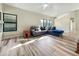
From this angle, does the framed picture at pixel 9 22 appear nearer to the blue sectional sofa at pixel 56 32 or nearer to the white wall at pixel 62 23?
the blue sectional sofa at pixel 56 32

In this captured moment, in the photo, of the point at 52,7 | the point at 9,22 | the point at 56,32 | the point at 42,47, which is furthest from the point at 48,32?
the point at 9,22

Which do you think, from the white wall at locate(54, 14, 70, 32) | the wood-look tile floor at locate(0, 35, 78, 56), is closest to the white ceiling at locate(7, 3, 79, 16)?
the white wall at locate(54, 14, 70, 32)

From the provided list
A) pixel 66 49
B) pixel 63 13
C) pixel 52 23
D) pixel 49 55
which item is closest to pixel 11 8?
pixel 52 23

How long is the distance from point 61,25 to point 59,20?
0.11m

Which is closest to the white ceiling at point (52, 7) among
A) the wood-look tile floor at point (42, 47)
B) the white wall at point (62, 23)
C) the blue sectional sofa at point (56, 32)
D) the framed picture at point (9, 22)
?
the white wall at point (62, 23)

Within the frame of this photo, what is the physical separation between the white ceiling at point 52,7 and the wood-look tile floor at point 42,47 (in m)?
0.51

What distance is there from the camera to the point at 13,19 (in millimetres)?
1955

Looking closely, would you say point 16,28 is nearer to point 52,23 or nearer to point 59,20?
point 52,23

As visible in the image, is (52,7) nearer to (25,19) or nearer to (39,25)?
(39,25)

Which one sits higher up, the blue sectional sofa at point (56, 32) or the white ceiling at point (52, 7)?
the white ceiling at point (52, 7)

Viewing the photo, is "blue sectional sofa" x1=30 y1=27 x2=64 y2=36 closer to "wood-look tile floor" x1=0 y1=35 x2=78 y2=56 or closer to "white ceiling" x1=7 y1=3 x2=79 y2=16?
"wood-look tile floor" x1=0 y1=35 x2=78 y2=56

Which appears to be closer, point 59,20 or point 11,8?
point 11,8

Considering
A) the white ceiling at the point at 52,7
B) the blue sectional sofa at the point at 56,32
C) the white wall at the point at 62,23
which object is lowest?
the blue sectional sofa at the point at 56,32

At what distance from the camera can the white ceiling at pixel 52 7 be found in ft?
6.33
